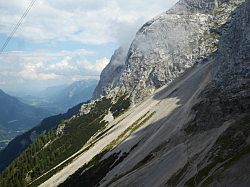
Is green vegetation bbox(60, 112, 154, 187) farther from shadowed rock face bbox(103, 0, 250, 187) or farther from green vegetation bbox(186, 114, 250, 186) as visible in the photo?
green vegetation bbox(186, 114, 250, 186)

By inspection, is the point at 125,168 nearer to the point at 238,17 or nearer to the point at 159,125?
the point at 159,125

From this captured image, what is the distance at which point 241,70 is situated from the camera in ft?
401

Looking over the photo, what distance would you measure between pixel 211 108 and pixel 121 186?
34896mm

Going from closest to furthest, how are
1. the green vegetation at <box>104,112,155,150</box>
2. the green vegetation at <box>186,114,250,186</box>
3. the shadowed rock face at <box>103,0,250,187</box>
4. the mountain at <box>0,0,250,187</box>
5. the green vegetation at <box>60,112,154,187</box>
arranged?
the shadowed rock face at <box>103,0,250,187</box>
the green vegetation at <box>186,114,250,186</box>
the mountain at <box>0,0,250,187</box>
the green vegetation at <box>60,112,154,187</box>
the green vegetation at <box>104,112,155,150</box>

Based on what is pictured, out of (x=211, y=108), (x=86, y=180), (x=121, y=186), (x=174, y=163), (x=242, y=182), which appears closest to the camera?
(x=242, y=182)

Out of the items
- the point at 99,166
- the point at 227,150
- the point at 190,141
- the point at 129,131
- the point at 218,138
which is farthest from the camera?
the point at 129,131

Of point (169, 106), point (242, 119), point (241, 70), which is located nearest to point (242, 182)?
point (242, 119)

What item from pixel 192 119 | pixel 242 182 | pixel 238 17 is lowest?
pixel 242 182

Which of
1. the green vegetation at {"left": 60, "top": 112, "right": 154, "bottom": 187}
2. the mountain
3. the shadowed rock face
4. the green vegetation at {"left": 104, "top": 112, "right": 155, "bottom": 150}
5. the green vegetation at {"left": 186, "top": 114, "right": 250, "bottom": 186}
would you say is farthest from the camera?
the green vegetation at {"left": 104, "top": 112, "right": 155, "bottom": 150}

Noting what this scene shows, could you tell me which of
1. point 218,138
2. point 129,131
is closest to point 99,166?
point 129,131

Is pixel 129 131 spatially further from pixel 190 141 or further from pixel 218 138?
pixel 218 138

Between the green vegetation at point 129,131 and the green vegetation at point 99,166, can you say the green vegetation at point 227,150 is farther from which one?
the green vegetation at point 129,131

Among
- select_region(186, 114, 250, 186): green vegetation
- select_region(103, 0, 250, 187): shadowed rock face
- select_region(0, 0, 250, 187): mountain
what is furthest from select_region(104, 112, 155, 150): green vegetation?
select_region(186, 114, 250, 186): green vegetation

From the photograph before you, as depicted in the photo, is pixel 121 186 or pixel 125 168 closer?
pixel 121 186
